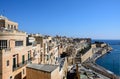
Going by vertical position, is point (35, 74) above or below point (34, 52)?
below

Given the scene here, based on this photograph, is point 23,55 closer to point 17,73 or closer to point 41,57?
point 17,73

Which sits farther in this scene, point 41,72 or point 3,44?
point 41,72

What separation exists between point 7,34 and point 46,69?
19.8 ft

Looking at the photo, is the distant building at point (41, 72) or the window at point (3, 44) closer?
the window at point (3, 44)

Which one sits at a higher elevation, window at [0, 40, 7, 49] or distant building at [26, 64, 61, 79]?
window at [0, 40, 7, 49]

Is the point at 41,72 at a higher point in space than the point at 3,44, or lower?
lower

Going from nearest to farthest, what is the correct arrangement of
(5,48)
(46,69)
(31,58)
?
(5,48), (46,69), (31,58)

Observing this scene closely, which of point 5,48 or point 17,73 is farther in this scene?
point 17,73

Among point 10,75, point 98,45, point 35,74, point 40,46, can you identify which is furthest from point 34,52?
point 98,45

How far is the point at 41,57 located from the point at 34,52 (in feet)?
14.9

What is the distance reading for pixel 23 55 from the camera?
81.9 feet

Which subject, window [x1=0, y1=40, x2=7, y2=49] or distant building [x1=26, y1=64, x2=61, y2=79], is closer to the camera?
window [x1=0, y1=40, x2=7, y2=49]

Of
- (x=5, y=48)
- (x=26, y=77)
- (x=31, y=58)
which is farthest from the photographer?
(x=31, y=58)

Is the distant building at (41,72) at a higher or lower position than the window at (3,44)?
lower
